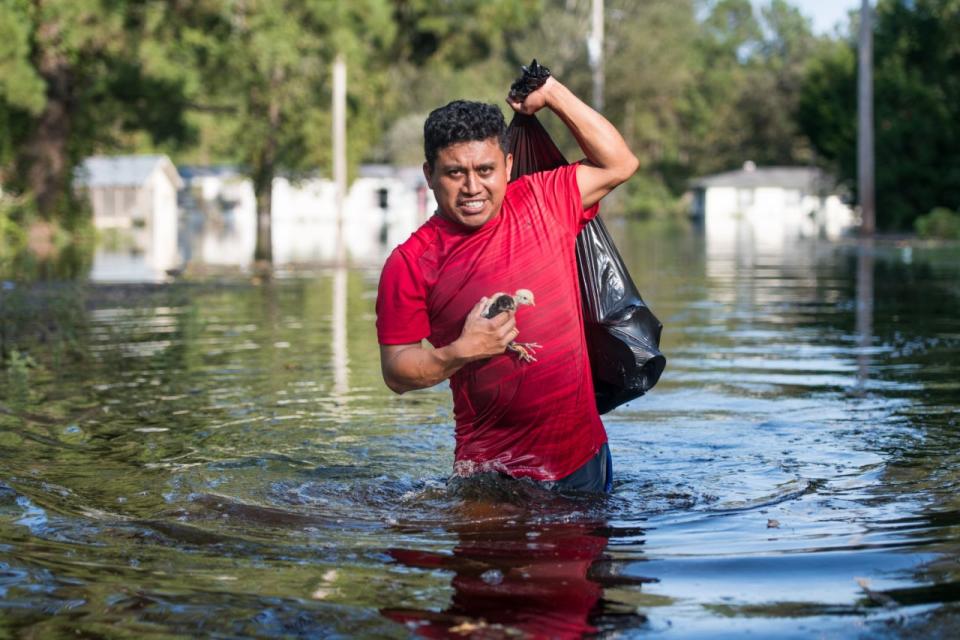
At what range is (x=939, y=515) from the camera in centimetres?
616

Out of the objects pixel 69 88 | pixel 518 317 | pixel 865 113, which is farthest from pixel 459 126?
pixel 865 113

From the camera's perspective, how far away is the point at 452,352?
5.39 metres

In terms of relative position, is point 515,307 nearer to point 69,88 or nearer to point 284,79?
point 284,79

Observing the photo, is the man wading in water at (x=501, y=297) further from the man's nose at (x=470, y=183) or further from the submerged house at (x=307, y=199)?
the submerged house at (x=307, y=199)

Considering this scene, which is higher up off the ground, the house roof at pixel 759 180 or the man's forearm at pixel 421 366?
the house roof at pixel 759 180

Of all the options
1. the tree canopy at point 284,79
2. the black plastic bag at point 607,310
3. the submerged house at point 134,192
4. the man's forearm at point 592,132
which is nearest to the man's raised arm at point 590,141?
the man's forearm at point 592,132

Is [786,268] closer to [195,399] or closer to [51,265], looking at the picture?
[51,265]

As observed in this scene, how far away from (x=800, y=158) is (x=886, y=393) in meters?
117

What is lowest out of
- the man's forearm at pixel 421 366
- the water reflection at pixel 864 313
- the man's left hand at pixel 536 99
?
the water reflection at pixel 864 313

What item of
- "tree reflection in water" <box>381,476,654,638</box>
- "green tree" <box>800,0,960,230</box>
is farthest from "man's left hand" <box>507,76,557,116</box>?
"green tree" <box>800,0,960,230</box>

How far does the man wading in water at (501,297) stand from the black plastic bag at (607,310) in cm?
26

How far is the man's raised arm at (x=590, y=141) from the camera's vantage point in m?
5.94

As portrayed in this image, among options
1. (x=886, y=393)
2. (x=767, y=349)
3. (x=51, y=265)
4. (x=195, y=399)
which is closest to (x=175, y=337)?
(x=195, y=399)

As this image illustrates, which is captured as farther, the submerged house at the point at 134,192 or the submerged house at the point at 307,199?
the submerged house at the point at 307,199
